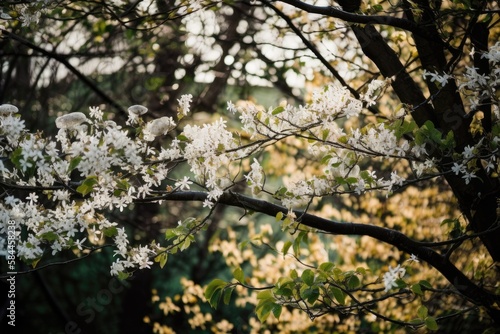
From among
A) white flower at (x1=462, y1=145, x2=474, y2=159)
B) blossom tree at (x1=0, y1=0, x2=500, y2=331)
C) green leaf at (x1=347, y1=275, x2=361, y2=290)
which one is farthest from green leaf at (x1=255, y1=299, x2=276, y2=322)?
white flower at (x1=462, y1=145, x2=474, y2=159)

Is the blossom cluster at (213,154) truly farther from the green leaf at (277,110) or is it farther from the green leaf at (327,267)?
the green leaf at (327,267)

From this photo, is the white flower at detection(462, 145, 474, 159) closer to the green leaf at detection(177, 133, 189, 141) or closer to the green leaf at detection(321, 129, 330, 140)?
the green leaf at detection(321, 129, 330, 140)

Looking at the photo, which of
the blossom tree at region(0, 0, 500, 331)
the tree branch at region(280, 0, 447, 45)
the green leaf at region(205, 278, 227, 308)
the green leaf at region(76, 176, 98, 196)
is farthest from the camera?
the green leaf at region(205, 278, 227, 308)

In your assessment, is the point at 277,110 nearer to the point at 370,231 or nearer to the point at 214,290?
the point at 370,231

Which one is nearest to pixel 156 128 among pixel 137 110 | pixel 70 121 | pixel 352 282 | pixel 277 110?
pixel 137 110

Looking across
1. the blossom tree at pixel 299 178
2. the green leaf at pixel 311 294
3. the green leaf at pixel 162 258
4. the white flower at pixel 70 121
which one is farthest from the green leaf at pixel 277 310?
the white flower at pixel 70 121

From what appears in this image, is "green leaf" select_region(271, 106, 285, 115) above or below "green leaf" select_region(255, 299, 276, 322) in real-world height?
above

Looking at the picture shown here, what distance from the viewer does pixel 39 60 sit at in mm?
6750

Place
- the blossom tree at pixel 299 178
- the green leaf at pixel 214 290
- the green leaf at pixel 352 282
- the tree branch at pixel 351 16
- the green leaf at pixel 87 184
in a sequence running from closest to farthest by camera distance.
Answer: the green leaf at pixel 87 184 < the blossom tree at pixel 299 178 < the tree branch at pixel 351 16 < the green leaf at pixel 214 290 < the green leaf at pixel 352 282

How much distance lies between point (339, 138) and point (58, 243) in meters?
1.16

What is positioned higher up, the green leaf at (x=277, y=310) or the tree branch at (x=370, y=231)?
the tree branch at (x=370, y=231)

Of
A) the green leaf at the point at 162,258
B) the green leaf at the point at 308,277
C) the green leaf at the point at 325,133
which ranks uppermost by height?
the green leaf at the point at 325,133

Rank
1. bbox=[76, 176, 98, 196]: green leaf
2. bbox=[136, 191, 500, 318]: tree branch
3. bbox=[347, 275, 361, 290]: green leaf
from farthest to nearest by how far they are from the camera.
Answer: bbox=[347, 275, 361, 290]: green leaf < bbox=[136, 191, 500, 318]: tree branch < bbox=[76, 176, 98, 196]: green leaf

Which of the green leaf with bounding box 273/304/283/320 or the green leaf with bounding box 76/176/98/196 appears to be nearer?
the green leaf with bounding box 76/176/98/196
